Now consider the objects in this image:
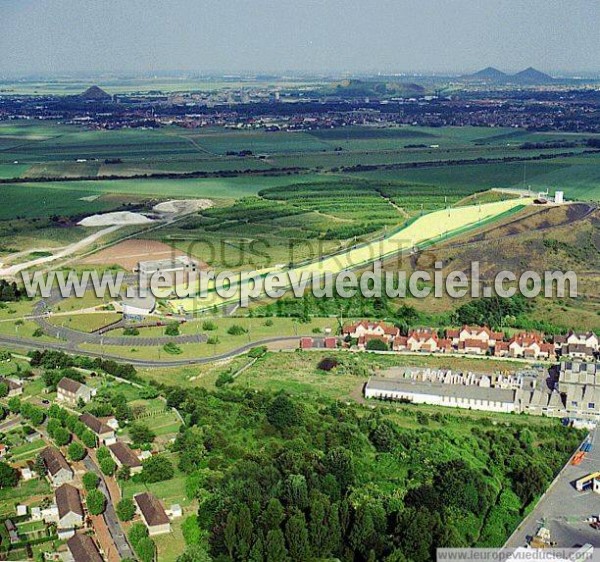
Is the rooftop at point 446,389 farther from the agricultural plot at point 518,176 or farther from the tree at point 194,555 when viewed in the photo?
the agricultural plot at point 518,176

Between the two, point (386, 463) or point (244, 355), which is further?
point (244, 355)

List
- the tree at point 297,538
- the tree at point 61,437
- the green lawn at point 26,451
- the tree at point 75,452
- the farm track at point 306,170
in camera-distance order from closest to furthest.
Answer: the tree at point 297,538
the tree at point 75,452
the green lawn at point 26,451
the tree at point 61,437
the farm track at point 306,170

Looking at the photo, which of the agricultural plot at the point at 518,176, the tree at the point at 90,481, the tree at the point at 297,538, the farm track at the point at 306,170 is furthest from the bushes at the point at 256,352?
the farm track at the point at 306,170

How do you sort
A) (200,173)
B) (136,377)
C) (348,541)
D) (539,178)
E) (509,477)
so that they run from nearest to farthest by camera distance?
(348,541) < (509,477) < (136,377) < (539,178) < (200,173)

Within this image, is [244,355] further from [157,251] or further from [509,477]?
[157,251]

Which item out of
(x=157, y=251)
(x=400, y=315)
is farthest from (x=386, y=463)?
(x=157, y=251)

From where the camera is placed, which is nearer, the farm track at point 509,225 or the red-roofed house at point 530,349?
the red-roofed house at point 530,349

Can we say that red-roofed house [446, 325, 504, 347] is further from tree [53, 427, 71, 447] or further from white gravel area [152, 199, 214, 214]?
white gravel area [152, 199, 214, 214]
